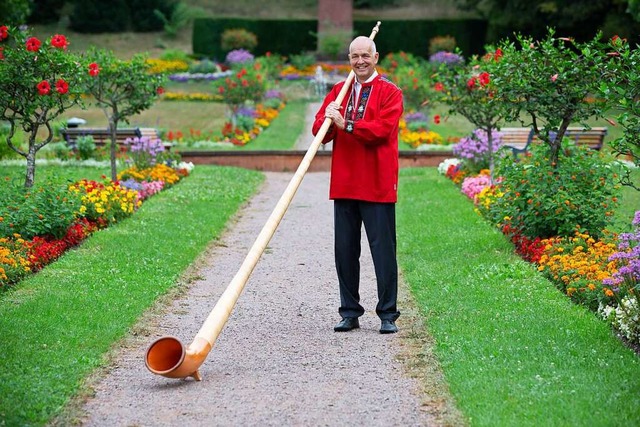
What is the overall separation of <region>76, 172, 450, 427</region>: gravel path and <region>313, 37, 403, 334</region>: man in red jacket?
38cm

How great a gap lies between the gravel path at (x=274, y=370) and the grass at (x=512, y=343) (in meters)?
0.26

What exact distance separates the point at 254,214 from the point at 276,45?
2963 cm

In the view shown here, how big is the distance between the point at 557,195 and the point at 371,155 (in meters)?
3.01

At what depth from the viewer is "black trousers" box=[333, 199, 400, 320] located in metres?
6.68

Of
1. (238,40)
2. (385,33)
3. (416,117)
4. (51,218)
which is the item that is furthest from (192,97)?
(51,218)

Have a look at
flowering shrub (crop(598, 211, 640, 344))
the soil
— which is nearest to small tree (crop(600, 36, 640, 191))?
flowering shrub (crop(598, 211, 640, 344))

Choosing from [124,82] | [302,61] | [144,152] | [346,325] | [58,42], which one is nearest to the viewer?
[346,325]

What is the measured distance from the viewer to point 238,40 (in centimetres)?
3941

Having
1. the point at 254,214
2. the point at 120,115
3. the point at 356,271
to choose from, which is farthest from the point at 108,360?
the point at 120,115

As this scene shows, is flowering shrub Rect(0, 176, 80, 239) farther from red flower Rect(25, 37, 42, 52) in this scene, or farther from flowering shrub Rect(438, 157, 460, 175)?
flowering shrub Rect(438, 157, 460, 175)

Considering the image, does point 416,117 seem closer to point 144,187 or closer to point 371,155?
point 144,187

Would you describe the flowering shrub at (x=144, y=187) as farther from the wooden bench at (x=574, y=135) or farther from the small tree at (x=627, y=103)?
the small tree at (x=627, y=103)

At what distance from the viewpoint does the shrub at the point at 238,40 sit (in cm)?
3941

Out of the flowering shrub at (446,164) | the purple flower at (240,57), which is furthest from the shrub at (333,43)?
the flowering shrub at (446,164)
